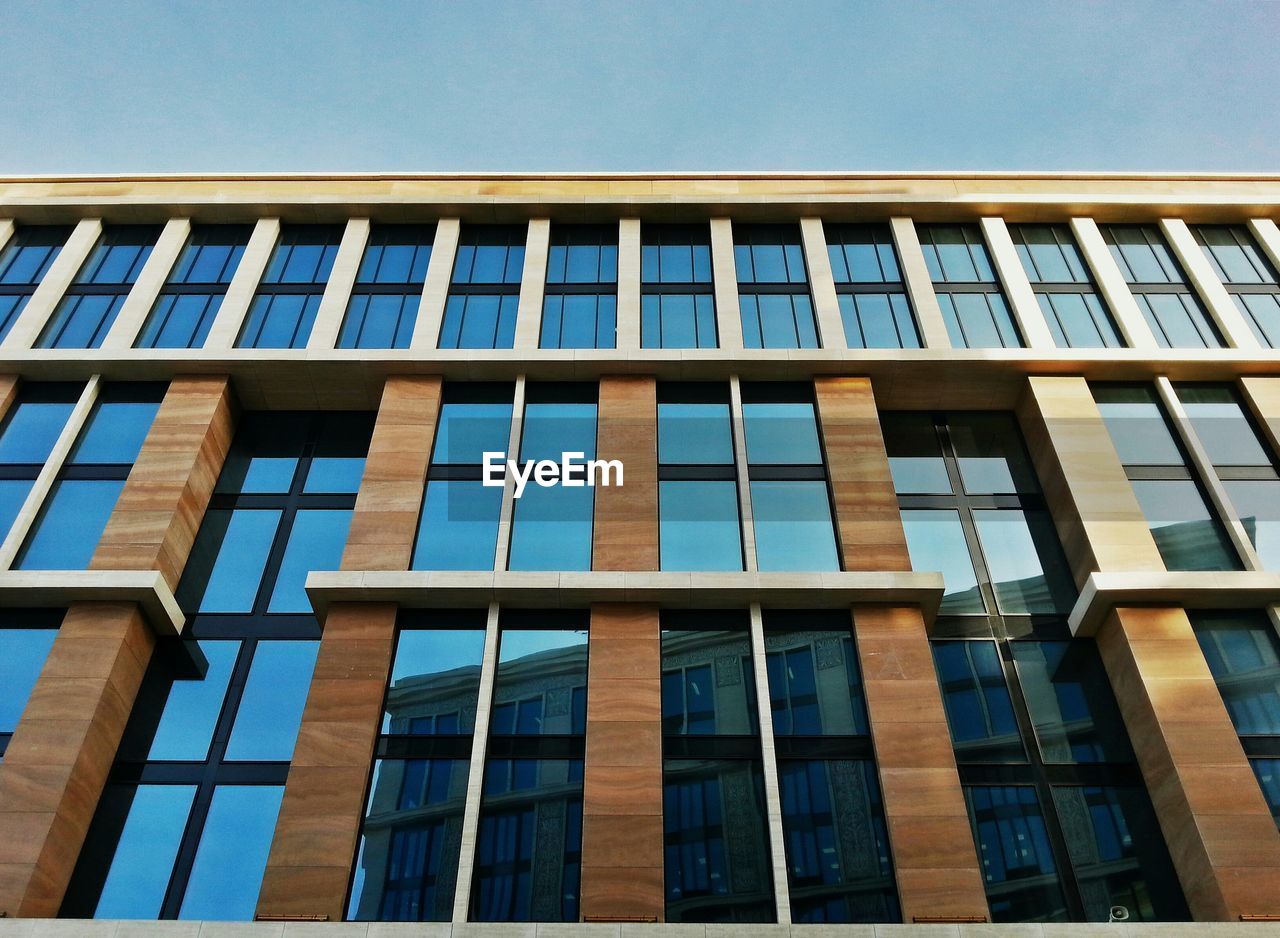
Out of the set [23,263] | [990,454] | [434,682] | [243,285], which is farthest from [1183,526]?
[23,263]

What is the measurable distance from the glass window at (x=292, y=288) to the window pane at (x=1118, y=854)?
2148 centimetres

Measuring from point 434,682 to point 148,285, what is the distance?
51.3ft

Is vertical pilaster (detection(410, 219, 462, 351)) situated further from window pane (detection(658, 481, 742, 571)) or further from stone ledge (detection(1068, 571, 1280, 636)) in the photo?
stone ledge (detection(1068, 571, 1280, 636))

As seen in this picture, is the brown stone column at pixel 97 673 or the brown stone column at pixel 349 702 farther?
the brown stone column at pixel 97 673

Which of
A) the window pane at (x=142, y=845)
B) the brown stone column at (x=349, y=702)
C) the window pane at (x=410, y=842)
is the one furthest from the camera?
the window pane at (x=142, y=845)

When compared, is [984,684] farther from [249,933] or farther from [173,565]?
[173,565]

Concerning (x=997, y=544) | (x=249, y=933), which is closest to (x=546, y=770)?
(x=249, y=933)

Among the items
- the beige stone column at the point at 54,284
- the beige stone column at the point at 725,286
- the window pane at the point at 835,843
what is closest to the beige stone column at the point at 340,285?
the beige stone column at the point at 54,284

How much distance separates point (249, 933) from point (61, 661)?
760 cm

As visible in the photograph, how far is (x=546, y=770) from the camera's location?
1931cm

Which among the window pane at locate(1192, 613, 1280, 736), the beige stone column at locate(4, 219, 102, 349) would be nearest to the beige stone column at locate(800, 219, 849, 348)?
the window pane at locate(1192, 613, 1280, 736)

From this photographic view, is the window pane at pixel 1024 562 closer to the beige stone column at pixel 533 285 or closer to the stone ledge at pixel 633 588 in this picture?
the stone ledge at pixel 633 588

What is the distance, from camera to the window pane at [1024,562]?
2241 centimetres

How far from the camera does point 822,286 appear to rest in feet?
92.4
